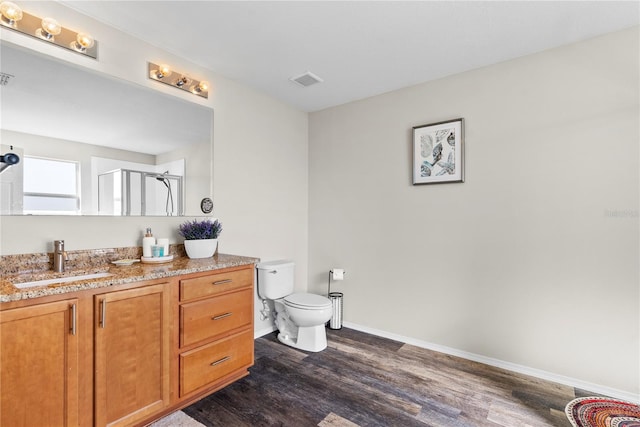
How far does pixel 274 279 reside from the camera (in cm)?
296

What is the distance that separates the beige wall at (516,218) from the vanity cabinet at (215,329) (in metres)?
1.40

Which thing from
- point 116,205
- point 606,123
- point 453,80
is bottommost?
point 116,205

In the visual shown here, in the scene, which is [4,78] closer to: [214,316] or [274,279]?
[214,316]

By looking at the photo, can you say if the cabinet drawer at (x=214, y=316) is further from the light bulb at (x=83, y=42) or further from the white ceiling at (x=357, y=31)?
the white ceiling at (x=357, y=31)

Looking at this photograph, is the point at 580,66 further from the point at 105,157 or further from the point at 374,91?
the point at 105,157

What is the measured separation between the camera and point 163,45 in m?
2.29

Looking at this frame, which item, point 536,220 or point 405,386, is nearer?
point 405,386

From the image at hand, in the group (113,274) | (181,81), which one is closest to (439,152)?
(181,81)

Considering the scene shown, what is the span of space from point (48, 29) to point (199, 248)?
156cm

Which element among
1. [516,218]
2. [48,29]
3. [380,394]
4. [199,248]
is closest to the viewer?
[48,29]

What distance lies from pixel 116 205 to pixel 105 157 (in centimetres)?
32

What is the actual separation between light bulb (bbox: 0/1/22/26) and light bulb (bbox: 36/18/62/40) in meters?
0.10

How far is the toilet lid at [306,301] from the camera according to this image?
8.84ft

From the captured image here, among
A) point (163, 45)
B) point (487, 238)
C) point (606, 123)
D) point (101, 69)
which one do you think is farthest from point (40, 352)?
point (606, 123)
